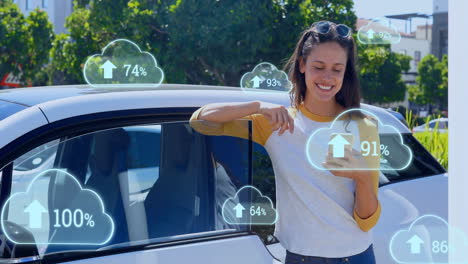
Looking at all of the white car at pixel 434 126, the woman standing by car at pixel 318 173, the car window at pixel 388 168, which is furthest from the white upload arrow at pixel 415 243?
the white car at pixel 434 126

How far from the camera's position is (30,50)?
1728cm

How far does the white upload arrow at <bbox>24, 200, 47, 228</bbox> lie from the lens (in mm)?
1836

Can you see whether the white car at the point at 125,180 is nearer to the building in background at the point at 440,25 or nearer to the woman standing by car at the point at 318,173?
the woman standing by car at the point at 318,173

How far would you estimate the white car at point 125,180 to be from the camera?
181 centimetres

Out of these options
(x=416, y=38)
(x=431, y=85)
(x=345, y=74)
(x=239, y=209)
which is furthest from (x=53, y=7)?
(x=345, y=74)

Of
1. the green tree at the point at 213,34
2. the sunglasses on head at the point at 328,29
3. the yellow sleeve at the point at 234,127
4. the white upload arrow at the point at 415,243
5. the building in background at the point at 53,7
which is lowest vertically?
the white upload arrow at the point at 415,243

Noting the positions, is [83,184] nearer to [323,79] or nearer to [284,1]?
[323,79]

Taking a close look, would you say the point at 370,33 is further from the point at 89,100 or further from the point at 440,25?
the point at 89,100

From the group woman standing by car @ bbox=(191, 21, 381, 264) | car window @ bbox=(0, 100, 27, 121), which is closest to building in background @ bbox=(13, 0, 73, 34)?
car window @ bbox=(0, 100, 27, 121)

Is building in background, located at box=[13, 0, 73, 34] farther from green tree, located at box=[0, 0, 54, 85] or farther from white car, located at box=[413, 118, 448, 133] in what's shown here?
white car, located at box=[413, 118, 448, 133]

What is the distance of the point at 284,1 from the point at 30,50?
10.8 meters

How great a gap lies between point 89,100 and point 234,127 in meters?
0.48

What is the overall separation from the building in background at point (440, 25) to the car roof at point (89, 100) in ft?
2.35

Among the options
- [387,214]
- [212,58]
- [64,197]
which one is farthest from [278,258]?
[212,58]
